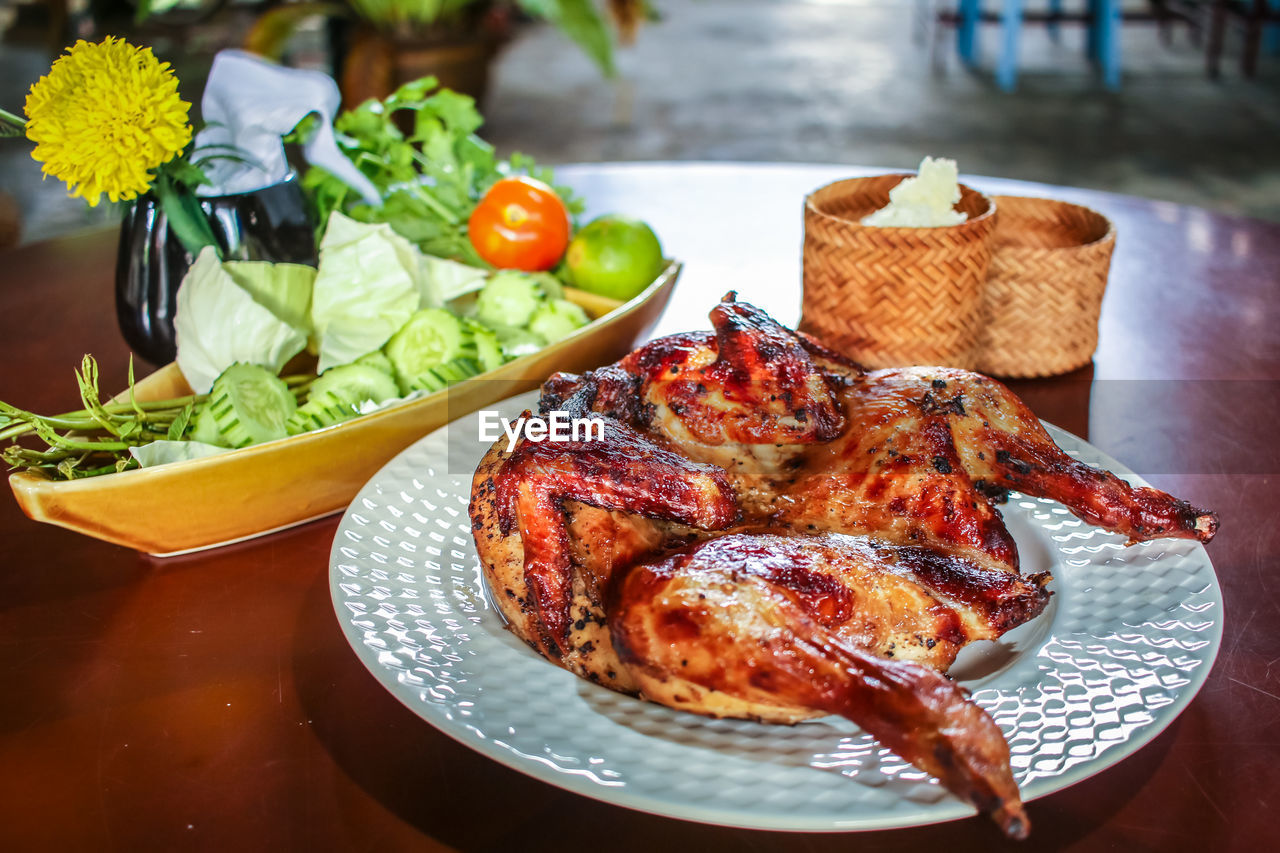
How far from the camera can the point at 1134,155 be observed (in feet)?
21.6

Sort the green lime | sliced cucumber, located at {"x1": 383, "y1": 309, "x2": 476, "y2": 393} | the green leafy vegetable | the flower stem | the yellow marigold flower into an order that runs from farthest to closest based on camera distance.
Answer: the green leafy vegetable, the green lime, sliced cucumber, located at {"x1": 383, "y1": 309, "x2": 476, "y2": 393}, the flower stem, the yellow marigold flower

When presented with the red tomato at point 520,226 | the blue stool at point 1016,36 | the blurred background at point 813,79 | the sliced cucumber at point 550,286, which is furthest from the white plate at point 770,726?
the blue stool at point 1016,36

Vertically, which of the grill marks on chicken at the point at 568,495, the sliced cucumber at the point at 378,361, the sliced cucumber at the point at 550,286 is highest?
the grill marks on chicken at the point at 568,495

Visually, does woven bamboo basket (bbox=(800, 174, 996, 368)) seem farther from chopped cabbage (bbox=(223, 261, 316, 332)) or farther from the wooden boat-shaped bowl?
chopped cabbage (bbox=(223, 261, 316, 332))

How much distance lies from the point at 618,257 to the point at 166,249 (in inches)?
31.9

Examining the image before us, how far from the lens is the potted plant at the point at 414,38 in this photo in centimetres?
609

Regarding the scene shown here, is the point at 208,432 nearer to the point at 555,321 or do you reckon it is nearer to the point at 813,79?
the point at 555,321

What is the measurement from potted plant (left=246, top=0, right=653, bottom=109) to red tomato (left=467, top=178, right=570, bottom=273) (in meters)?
4.20

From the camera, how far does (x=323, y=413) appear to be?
5.20 ft

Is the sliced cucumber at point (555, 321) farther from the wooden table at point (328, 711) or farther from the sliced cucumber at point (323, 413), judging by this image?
the wooden table at point (328, 711)

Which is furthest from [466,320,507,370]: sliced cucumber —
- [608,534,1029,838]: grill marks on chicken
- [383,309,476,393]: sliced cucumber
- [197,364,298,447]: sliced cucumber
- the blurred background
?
the blurred background

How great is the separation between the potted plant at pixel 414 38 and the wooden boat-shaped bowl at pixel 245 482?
15.9 feet

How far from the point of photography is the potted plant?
20.0ft

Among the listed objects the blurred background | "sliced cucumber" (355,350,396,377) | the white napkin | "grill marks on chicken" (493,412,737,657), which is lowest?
the blurred background
